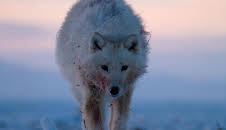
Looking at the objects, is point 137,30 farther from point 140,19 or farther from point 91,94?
point 91,94

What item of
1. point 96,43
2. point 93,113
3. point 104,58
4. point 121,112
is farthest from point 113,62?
point 121,112

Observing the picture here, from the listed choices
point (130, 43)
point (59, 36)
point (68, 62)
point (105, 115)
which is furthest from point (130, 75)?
point (59, 36)

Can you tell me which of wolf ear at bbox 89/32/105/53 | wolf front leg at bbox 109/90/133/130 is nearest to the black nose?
wolf ear at bbox 89/32/105/53

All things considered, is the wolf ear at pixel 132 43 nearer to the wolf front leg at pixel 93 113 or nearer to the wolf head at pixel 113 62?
the wolf head at pixel 113 62

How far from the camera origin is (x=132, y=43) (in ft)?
22.0

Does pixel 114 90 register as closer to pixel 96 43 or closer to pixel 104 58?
pixel 104 58

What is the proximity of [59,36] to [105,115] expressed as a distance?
2252mm

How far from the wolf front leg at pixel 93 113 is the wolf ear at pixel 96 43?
936mm

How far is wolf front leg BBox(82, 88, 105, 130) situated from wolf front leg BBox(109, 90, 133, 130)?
0.99ft

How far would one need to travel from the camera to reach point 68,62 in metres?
7.83

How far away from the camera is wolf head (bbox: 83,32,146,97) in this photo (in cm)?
652

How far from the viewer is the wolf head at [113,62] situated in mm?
6516

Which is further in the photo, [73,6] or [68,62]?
[73,6]

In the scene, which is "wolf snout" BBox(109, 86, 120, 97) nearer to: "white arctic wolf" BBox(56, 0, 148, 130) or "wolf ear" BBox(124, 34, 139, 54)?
"white arctic wolf" BBox(56, 0, 148, 130)
